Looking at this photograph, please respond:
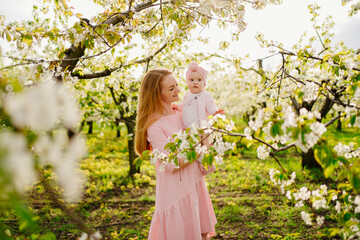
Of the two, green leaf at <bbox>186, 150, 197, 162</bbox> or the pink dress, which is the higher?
green leaf at <bbox>186, 150, 197, 162</bbox>

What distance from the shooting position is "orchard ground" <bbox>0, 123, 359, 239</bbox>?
4.10 metres

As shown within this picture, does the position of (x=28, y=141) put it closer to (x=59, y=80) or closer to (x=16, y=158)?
(x=16, y=158)

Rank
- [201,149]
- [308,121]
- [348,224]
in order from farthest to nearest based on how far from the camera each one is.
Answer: [201,149] → [348,224] → [308,121]

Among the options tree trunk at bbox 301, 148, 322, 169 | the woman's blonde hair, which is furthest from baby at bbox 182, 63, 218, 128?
tree trunk at bbox 301, 148, 322, 169

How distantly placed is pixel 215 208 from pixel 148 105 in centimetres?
332

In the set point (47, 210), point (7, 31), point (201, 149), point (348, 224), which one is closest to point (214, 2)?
point (201, 149)

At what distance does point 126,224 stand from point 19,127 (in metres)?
4.23

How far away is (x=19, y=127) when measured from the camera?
797 mm

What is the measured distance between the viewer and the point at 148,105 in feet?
8.36

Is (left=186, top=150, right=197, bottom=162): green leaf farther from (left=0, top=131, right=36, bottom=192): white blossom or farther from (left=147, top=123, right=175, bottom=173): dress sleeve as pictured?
(left=0, top=131, right=36, bottom=192): white blossom

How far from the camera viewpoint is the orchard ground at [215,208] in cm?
410

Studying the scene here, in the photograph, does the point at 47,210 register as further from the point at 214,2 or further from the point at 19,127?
the point at 19,127

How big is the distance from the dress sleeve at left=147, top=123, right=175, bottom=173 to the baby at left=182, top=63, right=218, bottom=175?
30cm

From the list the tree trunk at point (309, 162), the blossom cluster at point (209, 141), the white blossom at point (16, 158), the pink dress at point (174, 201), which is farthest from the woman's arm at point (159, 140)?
the tree trunk at point (309, 162)
